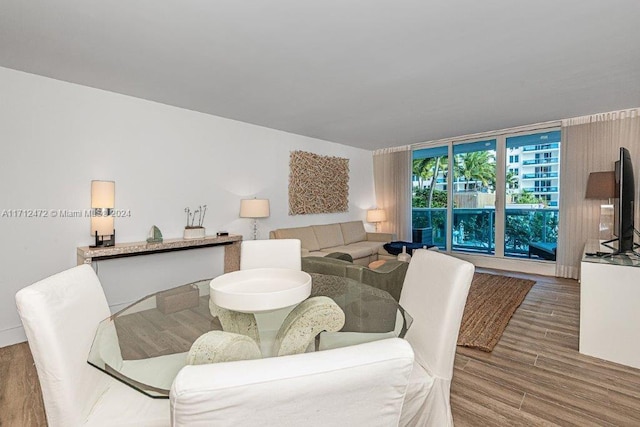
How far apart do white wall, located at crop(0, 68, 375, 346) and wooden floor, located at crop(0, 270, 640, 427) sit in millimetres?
885

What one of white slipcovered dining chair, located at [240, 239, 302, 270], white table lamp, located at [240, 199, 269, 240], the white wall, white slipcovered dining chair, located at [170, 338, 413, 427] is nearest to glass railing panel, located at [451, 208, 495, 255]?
the white wall

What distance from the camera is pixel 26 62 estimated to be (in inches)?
102

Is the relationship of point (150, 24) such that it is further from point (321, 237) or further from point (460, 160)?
point (460, 160)

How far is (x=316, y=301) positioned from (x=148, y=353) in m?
0.82

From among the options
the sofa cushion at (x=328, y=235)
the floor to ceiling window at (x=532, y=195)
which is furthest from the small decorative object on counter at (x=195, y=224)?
the floor to ceiling window at (x=532, y=195)

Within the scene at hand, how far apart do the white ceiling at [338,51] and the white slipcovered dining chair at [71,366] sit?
5.65ft

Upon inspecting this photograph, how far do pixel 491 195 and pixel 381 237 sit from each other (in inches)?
82.6

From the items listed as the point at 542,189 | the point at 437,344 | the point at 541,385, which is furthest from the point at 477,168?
the point at 437,344

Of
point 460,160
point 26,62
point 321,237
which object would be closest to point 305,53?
point 26,62

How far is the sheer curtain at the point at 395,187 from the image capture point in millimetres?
6359

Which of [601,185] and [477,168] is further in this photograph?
[477,168]

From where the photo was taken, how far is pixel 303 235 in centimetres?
488

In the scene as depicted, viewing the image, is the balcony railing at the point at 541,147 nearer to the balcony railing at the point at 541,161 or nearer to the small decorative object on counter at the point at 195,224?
the balcony railing at the point at 541,161

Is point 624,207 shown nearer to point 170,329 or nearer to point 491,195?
point 491,195
